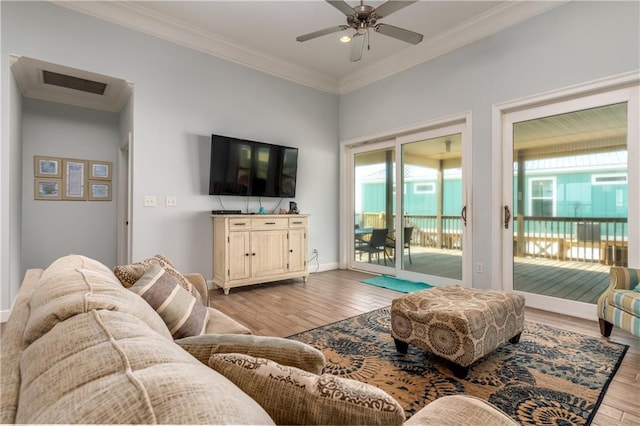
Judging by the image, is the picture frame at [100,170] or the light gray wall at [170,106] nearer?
the light gray wall at [170,106]

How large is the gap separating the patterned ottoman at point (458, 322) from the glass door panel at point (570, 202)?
4.64ft

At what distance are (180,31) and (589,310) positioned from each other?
5.47 meters

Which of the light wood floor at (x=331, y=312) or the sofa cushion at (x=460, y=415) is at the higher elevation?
the sofa cushion at (x=460, y=415)

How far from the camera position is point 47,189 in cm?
419

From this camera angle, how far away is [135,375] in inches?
16.8

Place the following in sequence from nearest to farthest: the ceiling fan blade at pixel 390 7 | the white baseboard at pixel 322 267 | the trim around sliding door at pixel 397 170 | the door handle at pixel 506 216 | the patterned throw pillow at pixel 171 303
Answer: the patterned throw pillow at pixel 171 303
the ceiling fan blade at pixel 390 7
the door handle at pixel 506 216
the trim around sliding door at pixel 397 170
the white baseboard at pixel 322 267

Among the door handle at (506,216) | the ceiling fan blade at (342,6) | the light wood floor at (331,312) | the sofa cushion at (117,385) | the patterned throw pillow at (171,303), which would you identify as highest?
the ceiling fan blade at (342,6)

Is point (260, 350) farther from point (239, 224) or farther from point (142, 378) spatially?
point (239, 224)

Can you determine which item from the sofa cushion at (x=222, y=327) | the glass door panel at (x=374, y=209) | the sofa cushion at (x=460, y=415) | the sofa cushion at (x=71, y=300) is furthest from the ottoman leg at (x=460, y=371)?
the glass door panel at (x=374, y=209)

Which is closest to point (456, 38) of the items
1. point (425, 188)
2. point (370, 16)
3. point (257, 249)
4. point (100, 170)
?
point (370, 16)

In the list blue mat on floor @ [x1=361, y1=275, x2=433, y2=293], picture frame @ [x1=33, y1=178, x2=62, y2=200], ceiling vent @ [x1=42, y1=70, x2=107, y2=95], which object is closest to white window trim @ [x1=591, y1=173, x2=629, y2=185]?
blue mat on floor @ [x1=361, y1=275, x2=433, y2=293]

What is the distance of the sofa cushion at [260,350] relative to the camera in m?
0.90

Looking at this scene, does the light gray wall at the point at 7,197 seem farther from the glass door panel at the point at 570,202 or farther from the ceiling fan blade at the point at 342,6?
the glass door panel at the point at 570,202

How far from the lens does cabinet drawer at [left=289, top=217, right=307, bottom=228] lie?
442cm
